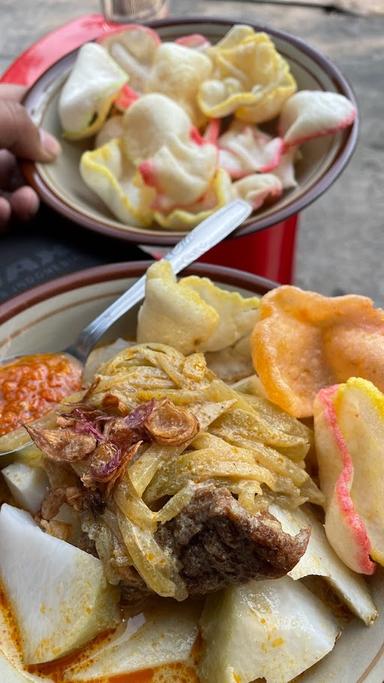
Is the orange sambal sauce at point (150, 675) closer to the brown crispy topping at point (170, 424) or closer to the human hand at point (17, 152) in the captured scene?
the brown crispy topping at point (170, 424)

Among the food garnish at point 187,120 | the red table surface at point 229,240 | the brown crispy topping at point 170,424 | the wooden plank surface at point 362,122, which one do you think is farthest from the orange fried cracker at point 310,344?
the wooden plank surface at point 362,122

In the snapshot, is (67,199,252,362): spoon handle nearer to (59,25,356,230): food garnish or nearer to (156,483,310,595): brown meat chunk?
(59,25,356,230): food garnish

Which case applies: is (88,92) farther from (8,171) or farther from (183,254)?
(183,254)

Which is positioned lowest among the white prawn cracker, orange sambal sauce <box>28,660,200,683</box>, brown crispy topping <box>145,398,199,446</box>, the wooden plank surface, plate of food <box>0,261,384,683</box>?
the wooden plank surface

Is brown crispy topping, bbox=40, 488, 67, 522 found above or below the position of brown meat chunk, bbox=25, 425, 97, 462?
below

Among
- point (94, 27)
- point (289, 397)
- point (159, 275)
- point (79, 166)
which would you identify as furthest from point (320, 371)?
point (94, 27)

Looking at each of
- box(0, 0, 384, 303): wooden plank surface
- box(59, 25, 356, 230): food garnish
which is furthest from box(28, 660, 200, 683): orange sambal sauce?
box(0, 0, 384, 303): wooden plank surface
